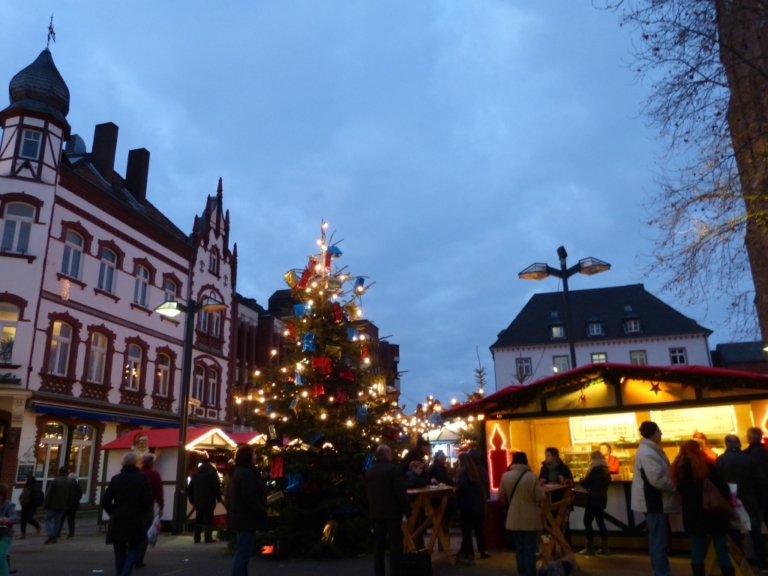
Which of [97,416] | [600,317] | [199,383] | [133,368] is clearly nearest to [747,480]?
[97,416]

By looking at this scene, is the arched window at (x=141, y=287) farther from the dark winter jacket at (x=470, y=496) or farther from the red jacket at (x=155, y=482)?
the dark winter jacket at (x=470, y=496)

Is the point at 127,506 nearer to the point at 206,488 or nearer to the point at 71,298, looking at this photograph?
the point at 206,488

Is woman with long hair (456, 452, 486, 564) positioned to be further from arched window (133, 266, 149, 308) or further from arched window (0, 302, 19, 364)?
arched window (133, 266, 149, 308)

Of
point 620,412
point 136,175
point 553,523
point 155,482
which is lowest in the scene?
point 553,523

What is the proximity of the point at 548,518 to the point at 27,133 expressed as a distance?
75.0 feet

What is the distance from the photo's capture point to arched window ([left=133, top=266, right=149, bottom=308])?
29.1 m

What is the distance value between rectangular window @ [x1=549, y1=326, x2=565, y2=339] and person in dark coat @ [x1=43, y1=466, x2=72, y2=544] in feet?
148

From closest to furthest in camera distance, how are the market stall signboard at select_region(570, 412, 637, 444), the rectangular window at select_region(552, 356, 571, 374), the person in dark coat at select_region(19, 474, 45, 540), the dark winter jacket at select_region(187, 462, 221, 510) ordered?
the market stall signboard at select_region(570, 412, 637, 444) < the dark winter jacket at select_region(187, 462, 221, 510) < the person in dark coat at select_region(19, 474, 45, 540) < the rectangular window at select_region(552, 356, 571, 374)

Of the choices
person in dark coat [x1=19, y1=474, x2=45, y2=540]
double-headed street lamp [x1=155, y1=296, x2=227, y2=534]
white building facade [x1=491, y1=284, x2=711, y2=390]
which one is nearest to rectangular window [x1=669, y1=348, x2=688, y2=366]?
white building facade [x1=491, y1=284, x2=711, y2=390]

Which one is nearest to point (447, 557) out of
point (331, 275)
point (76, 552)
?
point (331, 275)

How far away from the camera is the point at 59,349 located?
23.9 metres

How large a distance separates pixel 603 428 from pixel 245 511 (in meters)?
8.28

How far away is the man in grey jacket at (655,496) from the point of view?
7.74 meters

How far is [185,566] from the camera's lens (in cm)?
1129
